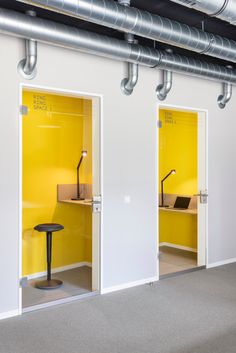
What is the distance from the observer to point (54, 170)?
5223 mm

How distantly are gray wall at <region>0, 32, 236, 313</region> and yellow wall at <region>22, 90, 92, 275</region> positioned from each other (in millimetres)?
431

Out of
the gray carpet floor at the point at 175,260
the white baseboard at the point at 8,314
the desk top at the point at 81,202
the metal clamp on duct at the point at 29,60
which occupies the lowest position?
the white baseboard at the point at 8,314

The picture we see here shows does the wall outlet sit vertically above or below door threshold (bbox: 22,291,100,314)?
above

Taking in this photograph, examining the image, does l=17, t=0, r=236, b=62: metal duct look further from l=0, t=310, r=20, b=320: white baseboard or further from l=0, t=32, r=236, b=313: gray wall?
l=0, t=310, r=20, b=320: white baseboard

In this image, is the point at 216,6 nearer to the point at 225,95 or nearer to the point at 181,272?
the point at 225,95

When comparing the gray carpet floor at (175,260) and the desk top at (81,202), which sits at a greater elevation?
the desk top at (81,202)

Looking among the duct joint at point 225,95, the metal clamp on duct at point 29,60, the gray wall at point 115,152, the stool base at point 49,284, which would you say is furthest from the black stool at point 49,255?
the duct joint at point 225,95

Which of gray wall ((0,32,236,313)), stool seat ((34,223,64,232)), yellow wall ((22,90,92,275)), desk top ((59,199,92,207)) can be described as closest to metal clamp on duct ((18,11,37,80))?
gray wall ((0,32,236,313))

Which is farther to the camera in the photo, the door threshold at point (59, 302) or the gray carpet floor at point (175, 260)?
the gray carpet floor at point (175, 260)

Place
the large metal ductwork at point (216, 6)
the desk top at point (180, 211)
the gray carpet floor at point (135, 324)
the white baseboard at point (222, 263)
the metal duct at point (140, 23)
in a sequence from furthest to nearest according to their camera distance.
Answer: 1. the desk top at point (180, 211)
2. the white baseboard at point (222, 263)
3. the gray carpet floor at point (135, 324)
4. the metal duct at point (140, 23)
5. the large metal ductwork at point (216, 6)

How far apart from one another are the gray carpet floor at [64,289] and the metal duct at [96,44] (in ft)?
8.95

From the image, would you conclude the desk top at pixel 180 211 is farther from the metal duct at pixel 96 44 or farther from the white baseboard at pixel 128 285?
the metal duct at pixel 96 44

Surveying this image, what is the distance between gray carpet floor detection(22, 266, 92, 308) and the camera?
4207mm

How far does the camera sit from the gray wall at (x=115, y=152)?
380cm
